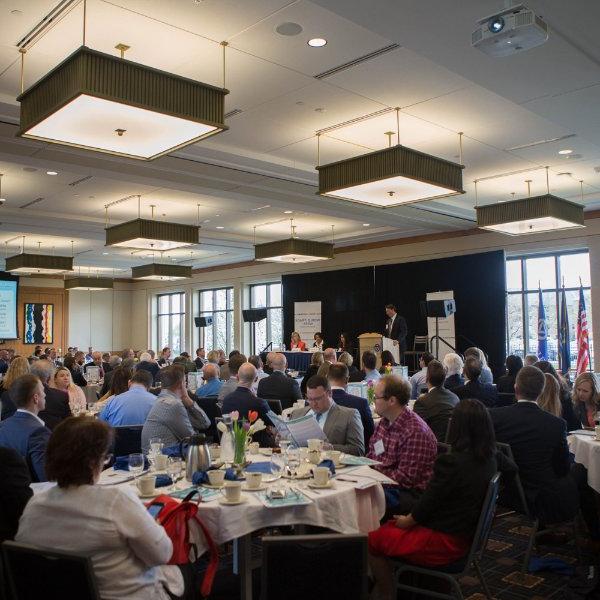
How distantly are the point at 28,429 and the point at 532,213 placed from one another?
24.3 feet

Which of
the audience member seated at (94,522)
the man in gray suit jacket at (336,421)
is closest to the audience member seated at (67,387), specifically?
the man in gray suit jacket at (336,421)

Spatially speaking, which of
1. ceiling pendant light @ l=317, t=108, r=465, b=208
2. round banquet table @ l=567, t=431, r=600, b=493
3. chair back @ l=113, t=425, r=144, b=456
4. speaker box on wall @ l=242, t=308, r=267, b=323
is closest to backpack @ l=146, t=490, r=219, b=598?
chair back @ l=113, t=425, r=144, b=456

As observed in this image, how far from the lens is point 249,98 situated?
6543mm

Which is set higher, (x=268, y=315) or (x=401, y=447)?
(x=268, y=315)

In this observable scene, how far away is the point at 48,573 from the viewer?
86.7 inches

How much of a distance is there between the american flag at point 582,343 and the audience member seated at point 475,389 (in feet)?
15.8

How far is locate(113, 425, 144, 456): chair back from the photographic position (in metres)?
4.97

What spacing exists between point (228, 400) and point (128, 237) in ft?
18.5

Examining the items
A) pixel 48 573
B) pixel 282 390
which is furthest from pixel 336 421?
pixel 282 390

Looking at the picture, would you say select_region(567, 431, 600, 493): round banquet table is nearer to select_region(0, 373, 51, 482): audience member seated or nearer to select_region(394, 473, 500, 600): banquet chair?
select_region(394, 473, 500, 600): banquet chair

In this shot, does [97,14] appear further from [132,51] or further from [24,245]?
[24,245]

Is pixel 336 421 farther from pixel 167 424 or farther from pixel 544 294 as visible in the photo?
pixel 544 294

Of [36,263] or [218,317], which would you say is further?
Result: [218,317]

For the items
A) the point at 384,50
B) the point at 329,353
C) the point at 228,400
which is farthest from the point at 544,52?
the point at 329,353
